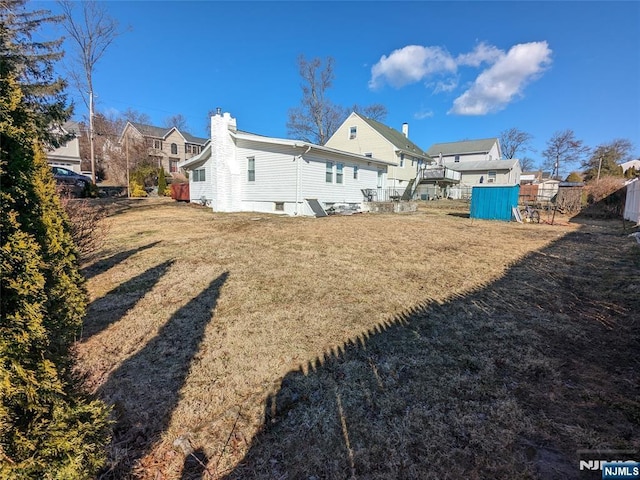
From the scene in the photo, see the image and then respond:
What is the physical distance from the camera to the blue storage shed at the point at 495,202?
14312mm

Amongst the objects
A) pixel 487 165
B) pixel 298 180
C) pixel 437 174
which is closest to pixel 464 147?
pixel 487 165

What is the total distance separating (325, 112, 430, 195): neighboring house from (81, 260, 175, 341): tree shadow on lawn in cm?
2413

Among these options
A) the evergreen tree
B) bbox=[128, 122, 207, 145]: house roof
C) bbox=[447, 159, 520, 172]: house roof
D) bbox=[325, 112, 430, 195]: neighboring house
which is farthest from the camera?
bbox=[128, 122, 207, 145]: house roof

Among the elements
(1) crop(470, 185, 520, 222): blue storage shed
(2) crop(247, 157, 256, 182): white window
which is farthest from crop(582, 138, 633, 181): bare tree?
(2) crop(247, 157, 256, 182): white window

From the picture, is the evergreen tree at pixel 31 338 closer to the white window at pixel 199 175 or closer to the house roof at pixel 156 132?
the white window at pixel 199 175

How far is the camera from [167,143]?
43.7m

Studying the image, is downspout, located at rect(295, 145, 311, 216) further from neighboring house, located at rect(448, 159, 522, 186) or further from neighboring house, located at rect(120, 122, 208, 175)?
neighboring house, located at rect(448, 159, 522, 186)

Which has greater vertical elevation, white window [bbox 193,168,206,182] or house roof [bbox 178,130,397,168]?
house roof [bbox 178,130,397,168]

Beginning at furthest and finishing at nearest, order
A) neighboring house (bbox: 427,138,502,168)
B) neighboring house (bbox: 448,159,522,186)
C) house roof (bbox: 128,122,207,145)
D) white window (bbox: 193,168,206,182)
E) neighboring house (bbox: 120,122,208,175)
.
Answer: neighboring house (bbox: 427,138,502,168) < house roof (bbox: 128,122,207,145) < neighboring house (bbox: 120,122,208,175) < neighboring house (bbox: 448,159,522,186) < white window (bbox: 193,168,206,182)

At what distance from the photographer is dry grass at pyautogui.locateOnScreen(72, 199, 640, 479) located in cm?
196

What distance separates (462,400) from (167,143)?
165 ft

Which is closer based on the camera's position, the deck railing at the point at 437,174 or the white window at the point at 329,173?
the white window at the point at 329,173

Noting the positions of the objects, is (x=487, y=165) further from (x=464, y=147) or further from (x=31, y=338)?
(x=31, y=338)

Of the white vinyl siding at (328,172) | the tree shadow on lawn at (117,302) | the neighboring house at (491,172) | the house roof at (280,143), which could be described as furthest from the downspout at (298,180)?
the neighboring house at (491,172)
